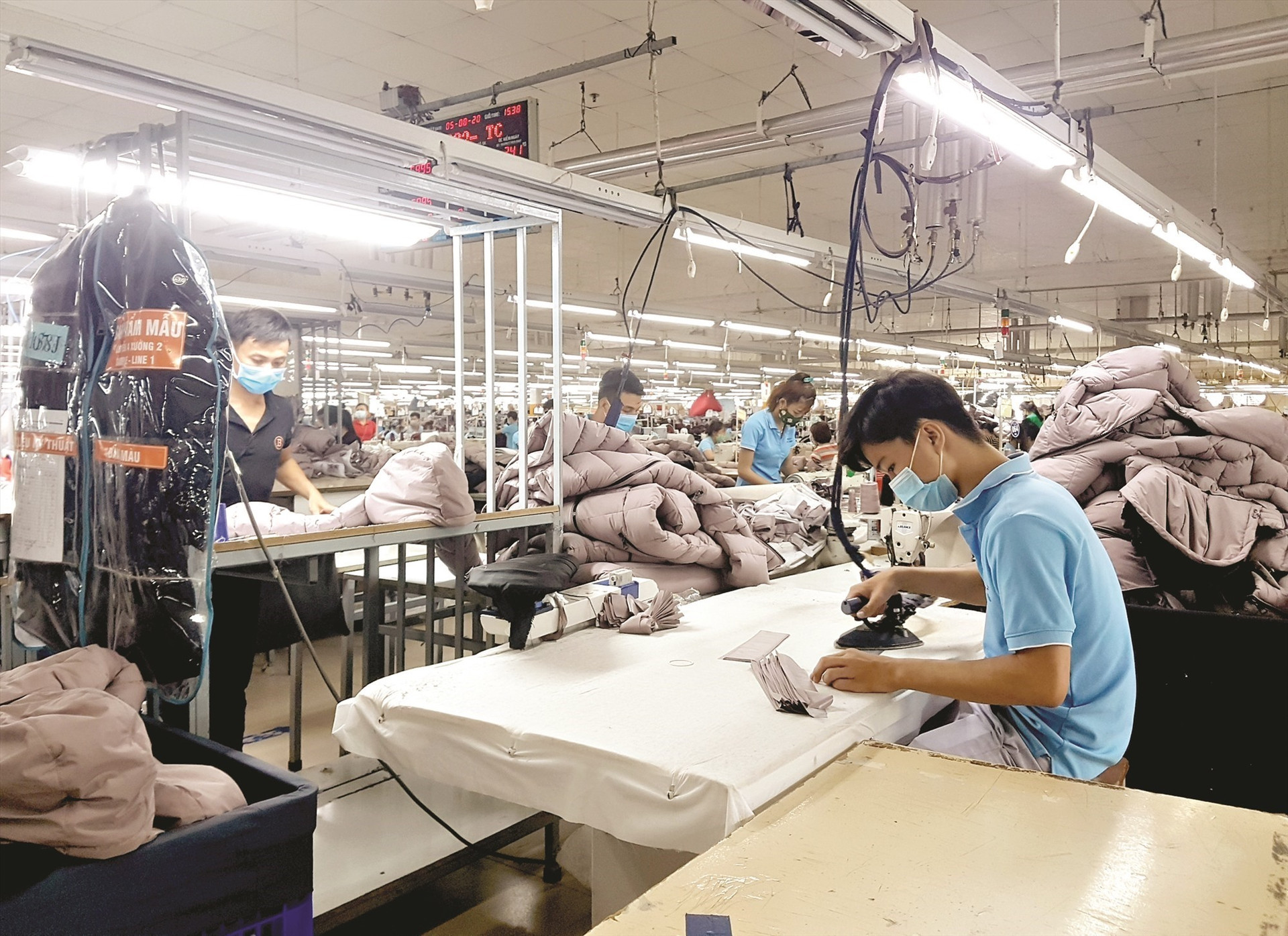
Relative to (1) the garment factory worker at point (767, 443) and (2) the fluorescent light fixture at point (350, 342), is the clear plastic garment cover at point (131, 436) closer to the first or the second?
(1) the garment factory worker at point (767, 443)

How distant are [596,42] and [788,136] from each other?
122 cm

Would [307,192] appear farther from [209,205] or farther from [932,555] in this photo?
[932,555]

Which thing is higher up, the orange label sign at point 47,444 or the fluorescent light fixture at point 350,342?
the fluorescent light fixture at point 350,342

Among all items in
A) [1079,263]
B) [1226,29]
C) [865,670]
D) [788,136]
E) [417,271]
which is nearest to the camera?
[865,670]

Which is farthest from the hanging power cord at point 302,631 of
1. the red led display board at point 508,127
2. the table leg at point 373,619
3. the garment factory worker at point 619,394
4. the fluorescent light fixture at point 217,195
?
the red led display board at point 508,127

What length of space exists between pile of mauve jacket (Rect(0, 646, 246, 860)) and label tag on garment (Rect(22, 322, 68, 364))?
0.69 m

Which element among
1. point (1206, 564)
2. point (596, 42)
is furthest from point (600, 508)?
point (596, 42)

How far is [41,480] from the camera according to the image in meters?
1.66

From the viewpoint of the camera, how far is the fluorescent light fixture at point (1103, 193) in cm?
326

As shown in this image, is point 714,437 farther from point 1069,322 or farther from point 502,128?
point 502,128

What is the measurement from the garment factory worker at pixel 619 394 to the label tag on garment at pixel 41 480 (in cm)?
220

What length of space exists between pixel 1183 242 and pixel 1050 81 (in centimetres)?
120

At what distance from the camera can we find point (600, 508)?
308cm

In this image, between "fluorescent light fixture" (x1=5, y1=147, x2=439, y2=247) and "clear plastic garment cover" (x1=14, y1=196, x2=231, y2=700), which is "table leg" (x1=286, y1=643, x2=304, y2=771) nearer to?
"clear plastic garment cover" (x1=14, y1=196, x2=231, y2=700)
